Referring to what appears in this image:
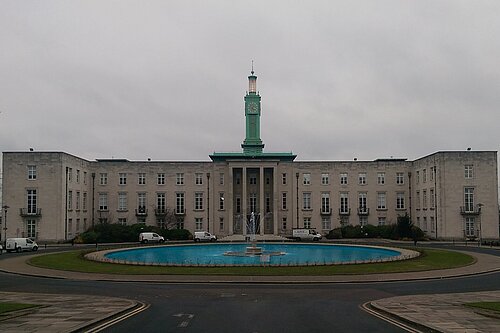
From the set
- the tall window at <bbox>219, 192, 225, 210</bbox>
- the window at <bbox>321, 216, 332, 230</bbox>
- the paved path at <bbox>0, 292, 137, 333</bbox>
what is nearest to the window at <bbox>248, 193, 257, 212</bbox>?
the tall window at <bbox>219, 192, 225, 210</bbox>

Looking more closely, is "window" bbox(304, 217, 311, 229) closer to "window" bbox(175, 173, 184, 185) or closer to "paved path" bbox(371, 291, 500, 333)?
"window" bbox(175, 173, 184, 185)

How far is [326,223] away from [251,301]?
63.4 m

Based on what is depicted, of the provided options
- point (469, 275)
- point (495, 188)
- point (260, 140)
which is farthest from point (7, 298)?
point (260, 140)

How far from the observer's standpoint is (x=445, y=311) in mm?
19344

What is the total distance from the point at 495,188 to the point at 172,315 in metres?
66.4

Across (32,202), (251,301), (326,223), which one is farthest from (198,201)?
(251,301)

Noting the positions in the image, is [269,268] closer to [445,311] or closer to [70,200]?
[445,311]

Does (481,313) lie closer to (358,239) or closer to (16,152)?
(358,239)

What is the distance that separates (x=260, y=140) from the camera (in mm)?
97688

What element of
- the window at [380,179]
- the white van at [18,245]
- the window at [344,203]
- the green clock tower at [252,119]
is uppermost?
the green clock tower at [252,119]

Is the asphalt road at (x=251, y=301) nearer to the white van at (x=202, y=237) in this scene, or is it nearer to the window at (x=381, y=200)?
the white van at (x=202, y=237)

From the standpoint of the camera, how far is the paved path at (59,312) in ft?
53.6

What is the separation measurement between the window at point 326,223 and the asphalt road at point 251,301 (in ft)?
171

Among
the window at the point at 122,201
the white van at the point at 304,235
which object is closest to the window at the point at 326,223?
the white van at the point at 304,235
